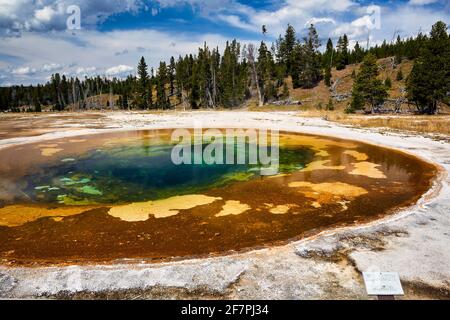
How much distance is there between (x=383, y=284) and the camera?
4.39 metres

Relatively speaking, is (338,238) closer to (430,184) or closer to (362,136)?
(430,184)

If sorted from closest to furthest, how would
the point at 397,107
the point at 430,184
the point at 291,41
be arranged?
the point at 430,184 → the point at 397,107 → the point at 291,41

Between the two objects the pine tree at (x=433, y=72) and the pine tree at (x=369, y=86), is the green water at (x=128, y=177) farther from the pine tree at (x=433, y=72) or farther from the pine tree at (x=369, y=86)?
the pine tree at (x=369, y=86)

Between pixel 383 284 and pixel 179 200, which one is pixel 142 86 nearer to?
pixel 179 200

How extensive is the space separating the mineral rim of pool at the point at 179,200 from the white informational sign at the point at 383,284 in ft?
9.02

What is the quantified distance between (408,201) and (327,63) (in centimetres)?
7436

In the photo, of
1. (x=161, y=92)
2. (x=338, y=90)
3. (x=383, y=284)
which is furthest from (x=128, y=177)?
(x=161, y=92)

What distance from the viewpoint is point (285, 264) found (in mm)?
5938

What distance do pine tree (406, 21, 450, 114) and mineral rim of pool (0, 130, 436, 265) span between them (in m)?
22.7

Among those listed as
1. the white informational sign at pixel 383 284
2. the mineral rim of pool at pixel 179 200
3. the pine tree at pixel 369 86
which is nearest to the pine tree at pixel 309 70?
the pine tree at pixel 369 86

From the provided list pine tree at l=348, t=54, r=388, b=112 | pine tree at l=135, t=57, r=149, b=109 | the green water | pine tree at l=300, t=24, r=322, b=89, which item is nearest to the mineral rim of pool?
the green water

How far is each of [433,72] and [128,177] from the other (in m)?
35.2

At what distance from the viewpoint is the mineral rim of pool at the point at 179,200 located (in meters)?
7.32
